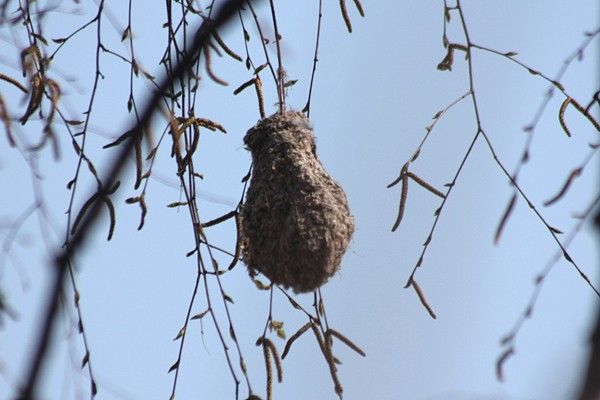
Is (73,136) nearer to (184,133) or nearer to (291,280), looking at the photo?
(184,133)

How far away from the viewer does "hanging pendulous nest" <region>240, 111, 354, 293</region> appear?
1.99 meters

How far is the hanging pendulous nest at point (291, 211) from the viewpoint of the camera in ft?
6.52

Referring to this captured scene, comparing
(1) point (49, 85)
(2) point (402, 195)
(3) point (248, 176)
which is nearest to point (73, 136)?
(1) point (49, 85)

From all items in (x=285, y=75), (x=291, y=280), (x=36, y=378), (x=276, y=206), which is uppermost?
(x=285, y=75)

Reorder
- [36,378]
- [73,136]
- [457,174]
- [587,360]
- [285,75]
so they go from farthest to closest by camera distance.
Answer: [285,75] < [73,136] < [457,174] < [36,378] < [587,360]

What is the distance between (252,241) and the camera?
2.06 m

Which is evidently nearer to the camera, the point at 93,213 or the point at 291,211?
the point at 93,213

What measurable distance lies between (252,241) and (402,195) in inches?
16.2

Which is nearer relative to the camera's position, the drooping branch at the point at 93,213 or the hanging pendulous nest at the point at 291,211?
the drooping branch at the point at 93,213

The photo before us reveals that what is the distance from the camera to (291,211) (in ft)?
6.68

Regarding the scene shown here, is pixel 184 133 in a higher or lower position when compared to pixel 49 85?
lower

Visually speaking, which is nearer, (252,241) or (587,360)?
(587,360)

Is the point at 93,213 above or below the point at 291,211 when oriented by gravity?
below

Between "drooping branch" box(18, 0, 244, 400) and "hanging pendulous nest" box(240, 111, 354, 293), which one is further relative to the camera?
"hanging pendulous nest" box(240, 111, 354, 293)
